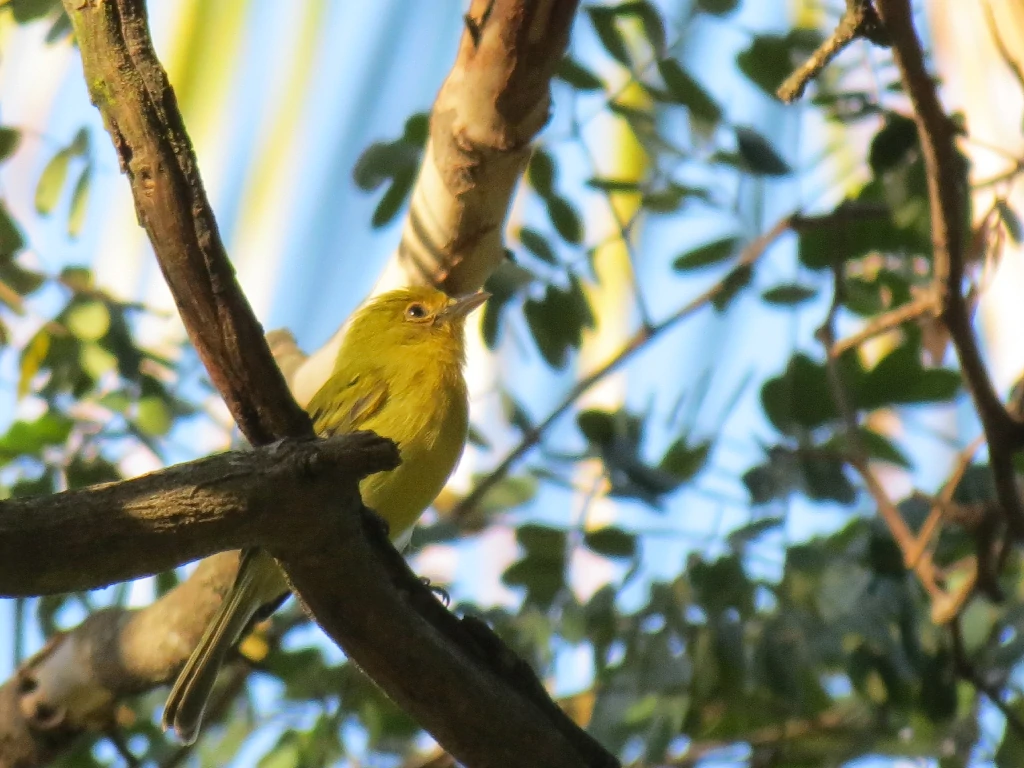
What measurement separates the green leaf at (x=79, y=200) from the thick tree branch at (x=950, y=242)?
2519 mm

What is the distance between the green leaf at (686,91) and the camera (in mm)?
3982

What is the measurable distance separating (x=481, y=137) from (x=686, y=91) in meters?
1.00

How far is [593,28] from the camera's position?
396cm

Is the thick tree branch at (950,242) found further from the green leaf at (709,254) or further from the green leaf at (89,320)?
the green leaf at (89,320)

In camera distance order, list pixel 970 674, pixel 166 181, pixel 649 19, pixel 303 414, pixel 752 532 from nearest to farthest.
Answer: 1. pixel 166 181
2. pixel 303 414
3. pixel 970 674
4. pixel 752 532
5. pixel 649 19

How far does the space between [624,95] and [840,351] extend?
1.17 meters

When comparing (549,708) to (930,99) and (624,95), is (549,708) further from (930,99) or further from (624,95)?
(624,95)

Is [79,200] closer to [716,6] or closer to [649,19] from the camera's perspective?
[649,19]

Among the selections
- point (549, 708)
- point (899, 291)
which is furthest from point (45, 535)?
point (899, 291)

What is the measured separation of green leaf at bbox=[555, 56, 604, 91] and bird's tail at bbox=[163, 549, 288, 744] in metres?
1.78

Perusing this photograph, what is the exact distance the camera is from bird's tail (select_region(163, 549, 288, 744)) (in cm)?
353

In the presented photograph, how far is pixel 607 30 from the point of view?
3945mm

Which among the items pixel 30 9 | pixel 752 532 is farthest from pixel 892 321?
pixel 30 9

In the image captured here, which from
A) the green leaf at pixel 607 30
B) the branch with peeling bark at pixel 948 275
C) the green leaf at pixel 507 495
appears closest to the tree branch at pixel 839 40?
the branch with peeling bark at pixel 948 275
